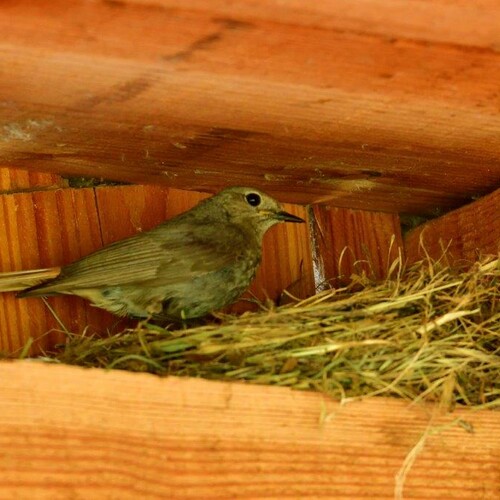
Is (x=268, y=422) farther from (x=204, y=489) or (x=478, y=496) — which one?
(x=478, y=496)

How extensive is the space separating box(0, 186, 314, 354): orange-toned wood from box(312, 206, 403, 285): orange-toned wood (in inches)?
3.8

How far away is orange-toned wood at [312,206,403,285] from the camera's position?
425cm

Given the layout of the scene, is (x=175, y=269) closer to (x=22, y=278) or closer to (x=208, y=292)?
(x=208, y=292)

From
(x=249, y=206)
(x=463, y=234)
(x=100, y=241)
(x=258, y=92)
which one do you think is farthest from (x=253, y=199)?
(x=258, y=92)

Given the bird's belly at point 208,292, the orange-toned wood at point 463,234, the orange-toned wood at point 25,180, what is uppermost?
the orange-toned wood at point 25,180

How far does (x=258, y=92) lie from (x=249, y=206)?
1173 mm

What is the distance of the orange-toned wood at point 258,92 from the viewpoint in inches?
99.6

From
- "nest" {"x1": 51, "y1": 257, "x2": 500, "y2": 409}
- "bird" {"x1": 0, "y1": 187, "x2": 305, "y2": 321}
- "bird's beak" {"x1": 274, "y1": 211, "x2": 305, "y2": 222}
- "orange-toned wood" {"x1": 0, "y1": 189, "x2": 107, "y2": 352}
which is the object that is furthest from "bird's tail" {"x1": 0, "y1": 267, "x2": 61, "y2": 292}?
"bird's beak" {"x1": 274, "y1": 211, "x2": 305, "y2": 222}

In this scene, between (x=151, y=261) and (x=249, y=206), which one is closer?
(x=151, y=261)

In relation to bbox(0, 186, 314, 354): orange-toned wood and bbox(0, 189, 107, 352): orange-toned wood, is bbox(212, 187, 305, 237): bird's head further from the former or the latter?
bbox(0, 189, 107, 352): orange-toned wood

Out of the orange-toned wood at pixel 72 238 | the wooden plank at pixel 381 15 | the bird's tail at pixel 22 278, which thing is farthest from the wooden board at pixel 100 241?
the wooden plank at pixel 381 15

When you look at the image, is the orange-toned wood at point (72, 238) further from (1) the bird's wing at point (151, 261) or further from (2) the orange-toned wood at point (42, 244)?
(1) the bird's wing at point (151, 261)

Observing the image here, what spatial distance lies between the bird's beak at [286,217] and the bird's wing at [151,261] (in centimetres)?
26

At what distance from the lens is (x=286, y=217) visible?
411cm
